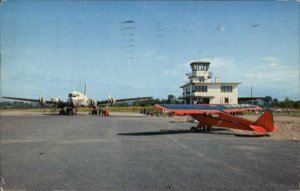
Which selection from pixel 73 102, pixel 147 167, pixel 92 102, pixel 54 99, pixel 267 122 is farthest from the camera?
pixel 92 102

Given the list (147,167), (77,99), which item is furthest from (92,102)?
(147,167)

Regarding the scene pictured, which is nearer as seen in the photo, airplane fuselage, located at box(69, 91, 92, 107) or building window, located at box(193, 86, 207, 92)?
airplane fuselage, located at box(69, 91, 92, 107)

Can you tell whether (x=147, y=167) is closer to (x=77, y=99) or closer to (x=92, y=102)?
(x=77, y=99)

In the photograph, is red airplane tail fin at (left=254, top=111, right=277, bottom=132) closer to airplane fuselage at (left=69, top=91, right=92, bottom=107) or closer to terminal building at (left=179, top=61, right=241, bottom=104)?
airplane fuselage at (left=69, top=91, right=92, bottom=107)

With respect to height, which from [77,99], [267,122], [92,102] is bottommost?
[267,122]

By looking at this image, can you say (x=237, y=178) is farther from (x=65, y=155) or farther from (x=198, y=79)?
(x=198, y=79)

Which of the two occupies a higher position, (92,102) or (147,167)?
(92,102)

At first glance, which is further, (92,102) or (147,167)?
(92,102)

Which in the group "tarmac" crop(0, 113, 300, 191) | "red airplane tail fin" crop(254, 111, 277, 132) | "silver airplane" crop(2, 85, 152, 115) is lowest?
"tarmac" crop(0, 113, 300, 191)

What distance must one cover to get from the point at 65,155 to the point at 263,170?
8.90 meters

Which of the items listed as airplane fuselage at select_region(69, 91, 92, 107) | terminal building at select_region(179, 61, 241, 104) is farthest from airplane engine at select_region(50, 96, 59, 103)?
terminal building at select_region(179, 61, 241, 104)

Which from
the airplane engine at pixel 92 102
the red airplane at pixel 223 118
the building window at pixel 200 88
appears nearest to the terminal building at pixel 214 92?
the building window at pixel 200 88

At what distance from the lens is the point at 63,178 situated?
1025 centimetres

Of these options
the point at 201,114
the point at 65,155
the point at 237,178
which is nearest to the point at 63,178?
the point at 65,155
